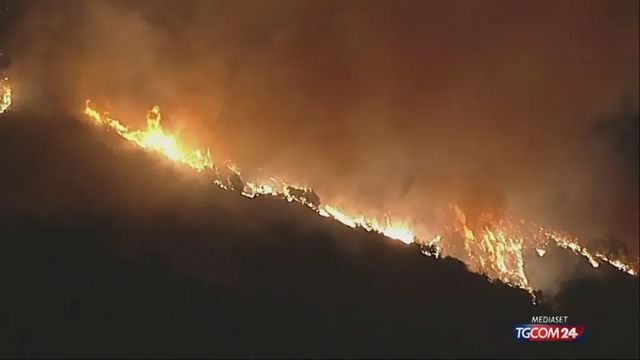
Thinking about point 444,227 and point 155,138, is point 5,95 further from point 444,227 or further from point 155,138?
point 444,227

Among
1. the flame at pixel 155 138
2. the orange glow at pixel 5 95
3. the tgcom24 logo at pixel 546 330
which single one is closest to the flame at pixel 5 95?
the orange glow at pixel 5 95

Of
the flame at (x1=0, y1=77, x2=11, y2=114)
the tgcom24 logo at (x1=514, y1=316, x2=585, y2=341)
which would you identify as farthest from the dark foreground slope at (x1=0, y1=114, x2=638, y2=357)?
the flame at (x1=0, y1=77, x2=11, y2=114)

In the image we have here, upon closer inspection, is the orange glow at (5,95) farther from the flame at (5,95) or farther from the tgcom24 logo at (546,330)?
the tgcom24 logo at (546,330)

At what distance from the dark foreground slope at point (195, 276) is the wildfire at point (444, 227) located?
A: 0.82 m

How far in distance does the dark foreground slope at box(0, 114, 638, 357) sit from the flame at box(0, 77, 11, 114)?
0.61 m

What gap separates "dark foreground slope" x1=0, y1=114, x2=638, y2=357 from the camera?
21281 mm

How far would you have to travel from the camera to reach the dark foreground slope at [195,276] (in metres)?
21.3

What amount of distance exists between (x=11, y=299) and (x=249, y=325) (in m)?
5.62

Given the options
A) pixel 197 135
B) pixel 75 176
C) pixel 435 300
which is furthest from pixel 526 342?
pixel 75 176

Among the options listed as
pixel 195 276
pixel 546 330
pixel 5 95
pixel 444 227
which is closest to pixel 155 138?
pixel 5 95

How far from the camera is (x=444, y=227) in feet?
93.2

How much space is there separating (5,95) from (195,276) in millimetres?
8050

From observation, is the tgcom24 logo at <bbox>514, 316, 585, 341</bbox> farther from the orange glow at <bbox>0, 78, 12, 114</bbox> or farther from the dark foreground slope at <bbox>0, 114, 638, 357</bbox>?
the orange glow at <bbox>0, 78, 12, 114</bbox>

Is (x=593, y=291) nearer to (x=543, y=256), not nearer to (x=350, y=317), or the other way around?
(x=543, y=256)
